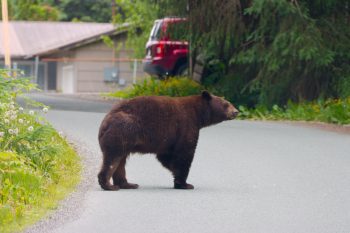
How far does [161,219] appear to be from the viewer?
404 inches

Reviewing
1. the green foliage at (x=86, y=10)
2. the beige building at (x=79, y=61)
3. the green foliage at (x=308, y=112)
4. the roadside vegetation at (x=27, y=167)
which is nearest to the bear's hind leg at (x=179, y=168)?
the roadside vegetation at (x=27, y=167)

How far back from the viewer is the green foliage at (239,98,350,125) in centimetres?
2344

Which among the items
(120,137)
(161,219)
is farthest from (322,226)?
(120,137)

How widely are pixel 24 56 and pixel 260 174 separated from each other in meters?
47.8

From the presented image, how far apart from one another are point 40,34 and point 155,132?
175 feet

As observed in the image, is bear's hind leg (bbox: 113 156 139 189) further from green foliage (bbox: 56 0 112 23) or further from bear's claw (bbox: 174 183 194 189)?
green foliage (bbox: 56 0 112 23)

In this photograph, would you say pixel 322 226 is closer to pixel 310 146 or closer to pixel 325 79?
pixel 310 146

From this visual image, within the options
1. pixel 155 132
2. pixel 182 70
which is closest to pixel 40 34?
pixel 182 70

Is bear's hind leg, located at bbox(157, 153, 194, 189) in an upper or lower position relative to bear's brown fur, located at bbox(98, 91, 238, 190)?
lower

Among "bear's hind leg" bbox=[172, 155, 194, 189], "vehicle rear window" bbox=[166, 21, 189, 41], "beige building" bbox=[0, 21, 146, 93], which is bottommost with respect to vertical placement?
"beige building" bbox=[0, 21, 146, 93]

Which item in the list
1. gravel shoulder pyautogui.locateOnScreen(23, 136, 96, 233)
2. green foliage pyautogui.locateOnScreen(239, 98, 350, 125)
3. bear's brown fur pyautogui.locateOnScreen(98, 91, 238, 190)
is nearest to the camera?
gravel shoulder pyautogui.locateOnScreen(23, 136, 96, 233)

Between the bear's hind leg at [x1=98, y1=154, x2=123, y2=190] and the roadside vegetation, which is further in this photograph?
the bear's hind leg at [x1=98, y1=154, x2=123, y2=190]

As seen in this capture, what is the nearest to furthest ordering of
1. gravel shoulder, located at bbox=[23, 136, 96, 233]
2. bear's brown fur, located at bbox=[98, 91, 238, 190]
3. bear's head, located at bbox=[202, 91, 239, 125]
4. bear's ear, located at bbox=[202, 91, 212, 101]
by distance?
gravel shoulder, located at bbox=[23, 136, 96, 233] < bear's brown fur, located at bbox=[98, 91, 238, 190] < bear's ear, located at bbox=[202, 91, 212, 101] < bear's head, located at bbox=[202, 91, 239, 125]

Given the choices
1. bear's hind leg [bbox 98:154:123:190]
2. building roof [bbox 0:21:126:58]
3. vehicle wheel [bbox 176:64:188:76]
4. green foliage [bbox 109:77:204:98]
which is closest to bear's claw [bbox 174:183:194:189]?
bear's hind leg [bbox 98:154:123:190]
